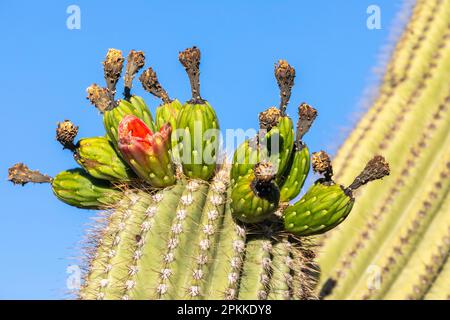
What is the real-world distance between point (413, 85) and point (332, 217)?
2775 mm

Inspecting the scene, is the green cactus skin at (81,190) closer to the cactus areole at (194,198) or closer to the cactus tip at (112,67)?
the cactus areole at (194,198)

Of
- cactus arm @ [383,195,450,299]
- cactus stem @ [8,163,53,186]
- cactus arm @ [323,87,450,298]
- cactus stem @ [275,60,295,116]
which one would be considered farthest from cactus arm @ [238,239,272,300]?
cactus arm @ [323,87,450,298]

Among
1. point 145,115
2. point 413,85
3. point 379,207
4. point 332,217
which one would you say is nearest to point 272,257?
point 332,217

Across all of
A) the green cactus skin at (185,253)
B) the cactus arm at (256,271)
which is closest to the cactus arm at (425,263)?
the green cactus skin at (185,253)

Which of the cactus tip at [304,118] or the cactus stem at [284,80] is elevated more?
the cactus stem at [284,80]

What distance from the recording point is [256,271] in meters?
3.90

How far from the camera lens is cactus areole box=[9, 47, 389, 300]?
3838mm

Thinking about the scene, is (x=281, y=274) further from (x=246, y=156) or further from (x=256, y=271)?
(x=246, y=156)

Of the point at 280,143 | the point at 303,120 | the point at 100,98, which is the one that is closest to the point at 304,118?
the point at 303,120

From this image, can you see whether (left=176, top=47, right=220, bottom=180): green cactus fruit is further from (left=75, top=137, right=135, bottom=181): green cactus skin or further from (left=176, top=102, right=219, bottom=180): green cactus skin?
(left=75, top=137, right=135, bottom=181): green cactus skin

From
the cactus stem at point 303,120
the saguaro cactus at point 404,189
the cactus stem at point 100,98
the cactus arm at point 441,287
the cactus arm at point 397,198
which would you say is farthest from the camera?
the cactus arm at point 397,198

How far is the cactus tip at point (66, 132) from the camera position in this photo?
13.4ft

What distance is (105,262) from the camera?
3.94 m

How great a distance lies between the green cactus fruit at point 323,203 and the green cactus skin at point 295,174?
10cm
